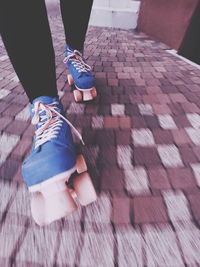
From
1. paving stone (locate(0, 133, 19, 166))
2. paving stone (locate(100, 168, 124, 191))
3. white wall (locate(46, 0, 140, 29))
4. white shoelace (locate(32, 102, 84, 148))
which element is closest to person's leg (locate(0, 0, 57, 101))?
white shoelace (locate(32, 102, 84, 148))

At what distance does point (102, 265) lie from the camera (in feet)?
1.47

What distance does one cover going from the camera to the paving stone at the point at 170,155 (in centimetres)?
69

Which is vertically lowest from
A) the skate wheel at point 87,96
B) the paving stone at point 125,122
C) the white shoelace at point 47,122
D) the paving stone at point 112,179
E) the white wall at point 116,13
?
the white wall at point 116,13

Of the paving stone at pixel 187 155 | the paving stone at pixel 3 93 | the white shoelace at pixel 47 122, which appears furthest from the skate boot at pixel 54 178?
the paving stone at pixel 3 93

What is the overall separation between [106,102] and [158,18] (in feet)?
4.61

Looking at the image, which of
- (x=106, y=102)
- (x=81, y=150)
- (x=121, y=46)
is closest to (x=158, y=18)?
(x=121, y=46)

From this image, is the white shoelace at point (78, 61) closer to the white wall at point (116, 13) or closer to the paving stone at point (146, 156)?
the paving stone at point (146, 156)

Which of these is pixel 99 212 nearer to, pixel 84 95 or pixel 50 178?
pixel 50 178

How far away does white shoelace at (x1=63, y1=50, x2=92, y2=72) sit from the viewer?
0.99 m

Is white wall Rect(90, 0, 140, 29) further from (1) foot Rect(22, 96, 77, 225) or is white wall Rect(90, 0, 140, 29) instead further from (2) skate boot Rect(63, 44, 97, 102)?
(1) foot Rect(22, 96, 77, 225)

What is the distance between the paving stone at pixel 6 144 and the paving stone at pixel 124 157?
31cm

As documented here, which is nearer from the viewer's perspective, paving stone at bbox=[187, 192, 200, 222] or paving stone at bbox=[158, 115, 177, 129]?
paving stone at bbox=[187, 192, 200, 222]

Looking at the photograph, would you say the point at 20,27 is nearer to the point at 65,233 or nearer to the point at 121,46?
the point at 65,233

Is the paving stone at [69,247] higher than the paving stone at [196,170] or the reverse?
higher
